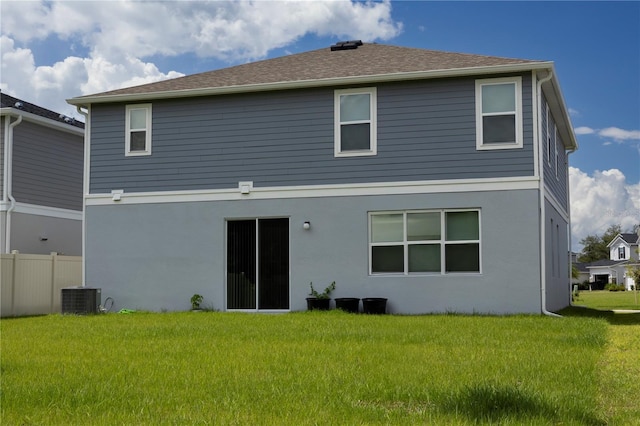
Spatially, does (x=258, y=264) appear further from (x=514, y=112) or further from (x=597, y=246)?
(x=597, y=246)

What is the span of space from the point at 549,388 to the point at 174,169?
13107mm

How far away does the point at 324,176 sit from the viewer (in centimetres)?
1731

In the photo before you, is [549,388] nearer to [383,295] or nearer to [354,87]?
[383,295]

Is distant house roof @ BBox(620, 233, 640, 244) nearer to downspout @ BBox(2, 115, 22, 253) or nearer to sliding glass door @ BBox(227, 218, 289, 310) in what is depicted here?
sliding glass door @ BBox(227, 218, 289, 310)

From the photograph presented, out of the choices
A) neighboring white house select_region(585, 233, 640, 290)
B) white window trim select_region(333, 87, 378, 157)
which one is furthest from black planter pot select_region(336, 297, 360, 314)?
neighboring white house select_region(585, 233, 640, 290)

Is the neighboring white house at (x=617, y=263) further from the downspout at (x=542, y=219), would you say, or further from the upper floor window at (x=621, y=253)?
the downspout at (x=542, y=219)

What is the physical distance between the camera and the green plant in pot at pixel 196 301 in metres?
17.8

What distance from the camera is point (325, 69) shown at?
18.2 meters

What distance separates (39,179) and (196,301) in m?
8.07

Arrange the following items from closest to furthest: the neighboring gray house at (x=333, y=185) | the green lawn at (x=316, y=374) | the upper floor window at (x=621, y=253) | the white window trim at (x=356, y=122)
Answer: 1. the green lawn at (x=316, y=374)
2. the neighboring gray house at (x=333, y=185)
3. the white window trim at (x=356, y=122)
4. the upper floor window at (x=621, y=253)

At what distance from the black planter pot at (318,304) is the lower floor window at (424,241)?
1.24 m

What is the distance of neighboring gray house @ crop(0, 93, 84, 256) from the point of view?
846 inches

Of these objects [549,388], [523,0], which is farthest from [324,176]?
[549,388]

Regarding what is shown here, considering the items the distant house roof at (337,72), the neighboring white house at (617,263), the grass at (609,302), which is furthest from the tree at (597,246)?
the distant house roof at (337,72)
